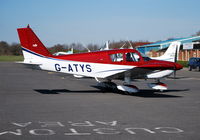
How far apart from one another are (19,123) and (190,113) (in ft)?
16.3

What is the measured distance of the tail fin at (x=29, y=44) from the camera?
14664 mm

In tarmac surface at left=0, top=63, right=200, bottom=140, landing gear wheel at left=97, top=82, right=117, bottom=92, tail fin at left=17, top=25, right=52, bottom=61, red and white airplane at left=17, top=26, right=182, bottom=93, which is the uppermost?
tail fin at left=17, top=25, right=52, bottom=61

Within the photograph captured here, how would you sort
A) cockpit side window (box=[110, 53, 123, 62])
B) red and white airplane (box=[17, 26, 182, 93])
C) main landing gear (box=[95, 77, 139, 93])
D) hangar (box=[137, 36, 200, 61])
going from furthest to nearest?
1. hangar (box=[137, 36, 200, 61])
2. cockpit side window (box=[110, 53, 123, 62])
3. red and white airplane (box=[17, 26, 182, 93])
4. main landing gear (box=[95, 77, 139, 93])

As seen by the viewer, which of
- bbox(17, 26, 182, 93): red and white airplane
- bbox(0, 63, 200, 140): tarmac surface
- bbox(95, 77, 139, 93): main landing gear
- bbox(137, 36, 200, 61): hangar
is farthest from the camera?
bbox(137, 36, 200, 61): hangar

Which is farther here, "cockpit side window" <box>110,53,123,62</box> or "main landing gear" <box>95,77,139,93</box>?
"cockpit side window" <box>110,53,123,62</box>

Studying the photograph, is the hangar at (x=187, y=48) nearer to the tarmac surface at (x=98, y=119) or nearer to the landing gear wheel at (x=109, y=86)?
the landing gear wheel at (x=109, y=86)

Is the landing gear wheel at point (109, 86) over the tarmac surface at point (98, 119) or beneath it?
over

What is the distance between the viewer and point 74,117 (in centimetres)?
901

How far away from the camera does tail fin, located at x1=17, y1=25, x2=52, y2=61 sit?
14.7 meters

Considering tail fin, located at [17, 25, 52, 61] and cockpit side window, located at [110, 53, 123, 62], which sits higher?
tail fin, located at [17, 25, 52, 61]

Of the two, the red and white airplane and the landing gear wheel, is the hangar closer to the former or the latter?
the landing gear wheel

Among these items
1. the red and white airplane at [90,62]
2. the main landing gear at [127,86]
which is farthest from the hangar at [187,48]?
the red and white airplane at [90,62]

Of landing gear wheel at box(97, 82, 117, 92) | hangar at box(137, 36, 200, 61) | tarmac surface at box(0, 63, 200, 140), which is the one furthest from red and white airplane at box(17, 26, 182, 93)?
hangar at box(137, 36, 200, 61)

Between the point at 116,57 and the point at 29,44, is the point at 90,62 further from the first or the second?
the point at 29,44
